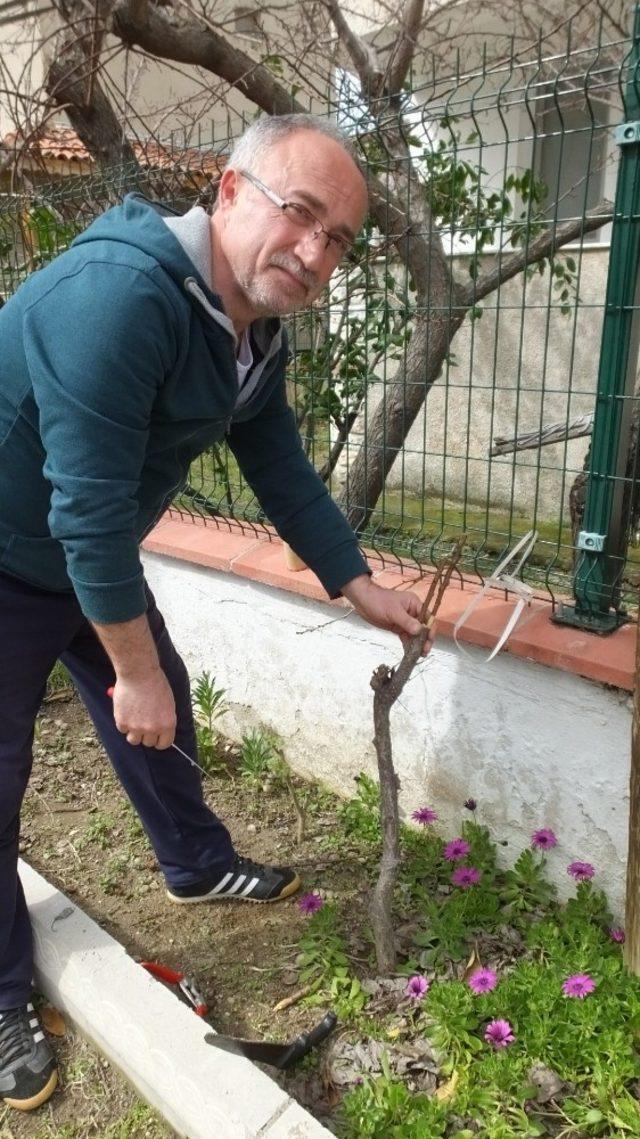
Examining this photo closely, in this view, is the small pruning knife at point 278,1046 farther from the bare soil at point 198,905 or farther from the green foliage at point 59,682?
the green foliage at point 59,682

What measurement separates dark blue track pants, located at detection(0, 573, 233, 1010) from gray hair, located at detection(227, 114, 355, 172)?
3.23ft

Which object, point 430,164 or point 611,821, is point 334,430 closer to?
point 430,164

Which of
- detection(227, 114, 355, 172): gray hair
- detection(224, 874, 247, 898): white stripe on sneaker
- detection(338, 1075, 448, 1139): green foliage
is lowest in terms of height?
detection(224, 874, 247, 898): white stripe on sneaker

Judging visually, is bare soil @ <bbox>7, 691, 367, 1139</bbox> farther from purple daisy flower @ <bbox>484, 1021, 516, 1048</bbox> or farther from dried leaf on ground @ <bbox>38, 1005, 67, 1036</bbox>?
purple daisy flower @ <bbox>484, 1021, 516, 1048</bbox>

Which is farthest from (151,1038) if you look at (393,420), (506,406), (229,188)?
(506,406)

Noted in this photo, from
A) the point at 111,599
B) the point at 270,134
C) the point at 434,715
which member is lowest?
the point at 434,715

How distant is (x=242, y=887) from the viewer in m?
2.36

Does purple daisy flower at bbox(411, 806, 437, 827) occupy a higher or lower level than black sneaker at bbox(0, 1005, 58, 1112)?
higher

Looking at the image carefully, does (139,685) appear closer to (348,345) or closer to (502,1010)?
(502,1010)

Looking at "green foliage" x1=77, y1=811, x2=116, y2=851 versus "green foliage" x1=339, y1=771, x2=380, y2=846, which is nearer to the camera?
"green foliage" x1=339, y1=771, x2=380, y2=846

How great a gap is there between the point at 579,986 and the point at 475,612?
96cm

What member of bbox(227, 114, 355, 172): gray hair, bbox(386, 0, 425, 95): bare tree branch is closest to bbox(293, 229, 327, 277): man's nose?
bbox(227, 114, 355, 172): gray hair

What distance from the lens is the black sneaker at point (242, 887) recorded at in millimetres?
2350

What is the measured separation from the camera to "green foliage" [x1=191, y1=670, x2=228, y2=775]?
298cm
